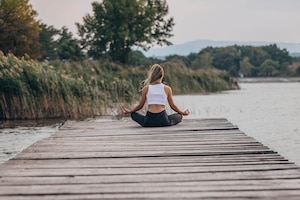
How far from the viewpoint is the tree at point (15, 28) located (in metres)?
44.8

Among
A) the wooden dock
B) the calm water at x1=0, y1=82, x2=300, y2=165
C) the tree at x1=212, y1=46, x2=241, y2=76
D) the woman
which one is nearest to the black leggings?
the woman

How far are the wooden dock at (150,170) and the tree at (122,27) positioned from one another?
140 ft

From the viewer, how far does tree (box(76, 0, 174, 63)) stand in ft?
166

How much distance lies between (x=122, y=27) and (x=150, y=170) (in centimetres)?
4524

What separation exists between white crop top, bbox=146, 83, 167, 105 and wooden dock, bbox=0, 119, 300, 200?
1.06 metres

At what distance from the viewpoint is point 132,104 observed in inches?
724

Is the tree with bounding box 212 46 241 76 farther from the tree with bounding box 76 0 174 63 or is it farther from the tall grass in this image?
the tall grass

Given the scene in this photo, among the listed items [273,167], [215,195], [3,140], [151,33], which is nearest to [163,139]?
[273,167]

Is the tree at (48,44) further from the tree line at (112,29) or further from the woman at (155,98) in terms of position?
the woman at (155,98)

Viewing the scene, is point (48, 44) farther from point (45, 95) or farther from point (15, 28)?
point (45, 95)

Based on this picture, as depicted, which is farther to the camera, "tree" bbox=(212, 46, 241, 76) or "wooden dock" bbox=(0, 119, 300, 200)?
"tree" bbox=(212, 46, 241, 76)

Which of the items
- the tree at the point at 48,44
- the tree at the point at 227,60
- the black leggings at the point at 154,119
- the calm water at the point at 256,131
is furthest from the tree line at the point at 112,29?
the tree at the point at 227,60

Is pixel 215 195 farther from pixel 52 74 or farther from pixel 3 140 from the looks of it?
pixel 52 74

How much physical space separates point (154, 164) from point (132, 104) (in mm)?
13032
